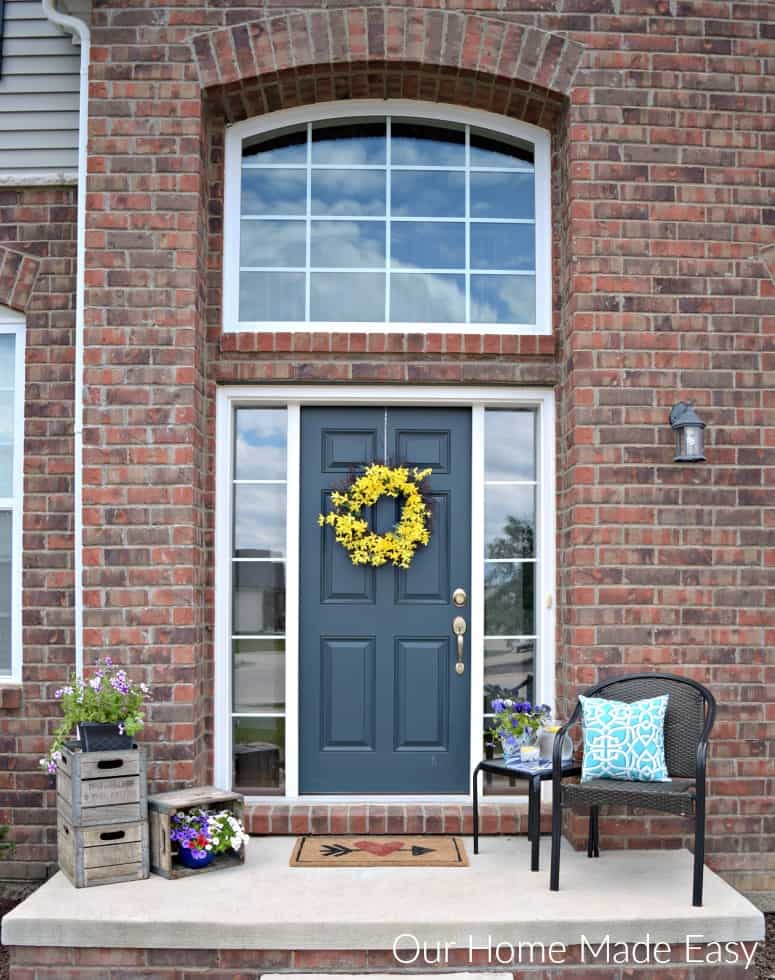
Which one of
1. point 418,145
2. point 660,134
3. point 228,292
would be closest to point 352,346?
point 228,292

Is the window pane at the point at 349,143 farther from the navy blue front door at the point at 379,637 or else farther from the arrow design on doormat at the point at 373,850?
the arrow design on doormat at the point at 373,850

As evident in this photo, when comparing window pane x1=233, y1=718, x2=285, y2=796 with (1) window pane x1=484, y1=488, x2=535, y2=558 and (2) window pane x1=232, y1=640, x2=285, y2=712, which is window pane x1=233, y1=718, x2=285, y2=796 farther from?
(1) window pane x1=484, y1=488, x2=535, y2=558

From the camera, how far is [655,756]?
4.29m

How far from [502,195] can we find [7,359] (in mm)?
2709

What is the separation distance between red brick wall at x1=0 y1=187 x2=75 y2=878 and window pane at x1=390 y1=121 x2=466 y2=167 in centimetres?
170

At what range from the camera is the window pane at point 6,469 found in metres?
5.21

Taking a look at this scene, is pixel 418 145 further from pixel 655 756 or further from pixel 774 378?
pixel 655 756

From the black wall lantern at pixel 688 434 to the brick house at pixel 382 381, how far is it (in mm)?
117

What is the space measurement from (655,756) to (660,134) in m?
2.95

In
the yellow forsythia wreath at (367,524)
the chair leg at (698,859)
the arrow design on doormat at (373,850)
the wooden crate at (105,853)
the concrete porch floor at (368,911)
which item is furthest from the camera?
the yellow forsythia wreath at (367,524)

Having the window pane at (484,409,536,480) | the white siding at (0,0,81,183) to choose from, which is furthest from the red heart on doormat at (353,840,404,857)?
the white siding at (0,0,81,183)

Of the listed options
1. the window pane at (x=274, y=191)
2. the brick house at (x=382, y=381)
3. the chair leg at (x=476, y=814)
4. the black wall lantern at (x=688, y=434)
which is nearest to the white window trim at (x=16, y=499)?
the brick house at (x=382, y=381)

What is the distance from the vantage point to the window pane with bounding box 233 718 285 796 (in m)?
5.18

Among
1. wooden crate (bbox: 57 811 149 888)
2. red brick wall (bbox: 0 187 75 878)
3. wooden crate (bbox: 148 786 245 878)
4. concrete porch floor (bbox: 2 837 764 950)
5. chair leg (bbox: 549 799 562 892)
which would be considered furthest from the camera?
red brick wall (bbox: 0 187 75 878)
